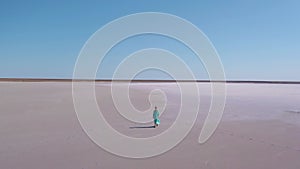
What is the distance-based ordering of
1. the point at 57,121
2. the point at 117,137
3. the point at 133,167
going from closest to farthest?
1. the point at 133,167
2. the point at 117,137
3. the point at 57,121

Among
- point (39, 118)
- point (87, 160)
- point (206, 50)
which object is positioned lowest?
point (87, 160)

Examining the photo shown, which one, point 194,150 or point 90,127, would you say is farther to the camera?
point 90,127

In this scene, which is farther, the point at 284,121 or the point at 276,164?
the point at 284,121

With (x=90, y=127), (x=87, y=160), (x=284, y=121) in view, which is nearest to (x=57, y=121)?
(x=90, y=127)

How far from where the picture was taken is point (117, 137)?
869 centimetres

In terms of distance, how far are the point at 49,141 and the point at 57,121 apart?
11.3ft

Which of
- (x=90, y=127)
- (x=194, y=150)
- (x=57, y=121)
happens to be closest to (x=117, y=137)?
(x=90, y=127)

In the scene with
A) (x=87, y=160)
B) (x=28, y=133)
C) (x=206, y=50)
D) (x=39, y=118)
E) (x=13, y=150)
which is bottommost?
(x=87, y=160)

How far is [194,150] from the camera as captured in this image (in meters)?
7.24

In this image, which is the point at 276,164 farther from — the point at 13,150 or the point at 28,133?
the point at 28,133

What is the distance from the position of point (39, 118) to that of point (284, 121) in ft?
36.7

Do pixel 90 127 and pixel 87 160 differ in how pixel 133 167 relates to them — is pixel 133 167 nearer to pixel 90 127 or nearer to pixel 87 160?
pixel 87 160

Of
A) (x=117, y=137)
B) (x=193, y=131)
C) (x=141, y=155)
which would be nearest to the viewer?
(x=141, y=155)

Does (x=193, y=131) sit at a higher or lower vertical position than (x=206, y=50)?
lower
